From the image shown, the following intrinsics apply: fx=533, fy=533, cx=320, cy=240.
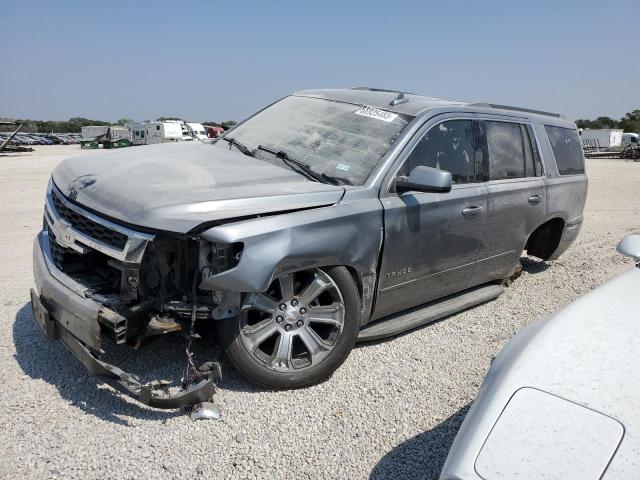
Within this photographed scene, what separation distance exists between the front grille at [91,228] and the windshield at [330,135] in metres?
1.42

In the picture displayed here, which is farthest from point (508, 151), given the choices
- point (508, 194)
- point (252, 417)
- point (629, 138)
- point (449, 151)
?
point (629, 138)

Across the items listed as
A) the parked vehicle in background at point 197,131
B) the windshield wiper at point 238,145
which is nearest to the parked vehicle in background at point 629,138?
the parked vehicle in background at point 197,131

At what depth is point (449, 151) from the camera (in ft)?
14.0

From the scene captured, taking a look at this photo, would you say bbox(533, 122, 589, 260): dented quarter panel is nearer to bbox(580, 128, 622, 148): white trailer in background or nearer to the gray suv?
the gray suv

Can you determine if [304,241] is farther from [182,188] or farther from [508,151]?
A: [508,151]

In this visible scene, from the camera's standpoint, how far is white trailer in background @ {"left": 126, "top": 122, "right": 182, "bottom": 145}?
44469 millimetres

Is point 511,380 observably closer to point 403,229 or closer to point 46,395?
point 403,229

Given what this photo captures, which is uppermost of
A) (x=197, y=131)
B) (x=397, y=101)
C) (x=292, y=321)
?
(x=397, y=101)

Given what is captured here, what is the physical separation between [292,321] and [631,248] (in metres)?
2.00

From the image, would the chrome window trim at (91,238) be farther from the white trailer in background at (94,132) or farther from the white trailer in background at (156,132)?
the white trailer in background at (94,132)

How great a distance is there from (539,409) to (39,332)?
3677 millimetres

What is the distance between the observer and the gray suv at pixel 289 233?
9.91 feet

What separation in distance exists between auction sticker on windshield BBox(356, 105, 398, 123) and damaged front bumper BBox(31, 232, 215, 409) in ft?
7.74

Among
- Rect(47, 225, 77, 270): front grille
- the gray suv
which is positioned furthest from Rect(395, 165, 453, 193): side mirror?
Rect(47, 225, 77, 270): front grille
